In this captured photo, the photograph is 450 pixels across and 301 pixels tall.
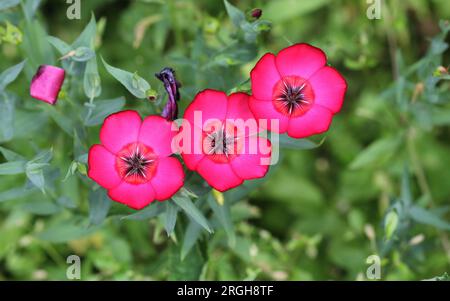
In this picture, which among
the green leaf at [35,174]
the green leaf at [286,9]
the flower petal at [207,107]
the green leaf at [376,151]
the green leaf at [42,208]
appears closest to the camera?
the flower petal at [207,107]

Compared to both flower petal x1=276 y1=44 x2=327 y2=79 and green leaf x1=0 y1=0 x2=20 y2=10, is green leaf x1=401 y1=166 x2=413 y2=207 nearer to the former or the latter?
flower petal x1=276 y1=44 x2=327 y2=79

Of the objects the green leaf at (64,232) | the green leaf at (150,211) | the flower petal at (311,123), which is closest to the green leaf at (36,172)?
the green leaf at (150,211)

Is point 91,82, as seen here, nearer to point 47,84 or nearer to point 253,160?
point 47,84

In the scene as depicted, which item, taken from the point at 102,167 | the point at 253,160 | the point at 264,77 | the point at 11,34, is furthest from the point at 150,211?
the point at 11,34

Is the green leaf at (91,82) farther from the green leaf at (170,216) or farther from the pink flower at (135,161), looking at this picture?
the green leaf at (170,216)

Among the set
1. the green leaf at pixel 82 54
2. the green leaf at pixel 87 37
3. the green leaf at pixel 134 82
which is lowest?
the green leaf at pixel 134 82

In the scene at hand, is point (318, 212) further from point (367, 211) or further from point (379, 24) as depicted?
point (379, 24)

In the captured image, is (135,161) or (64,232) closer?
(135,161)
